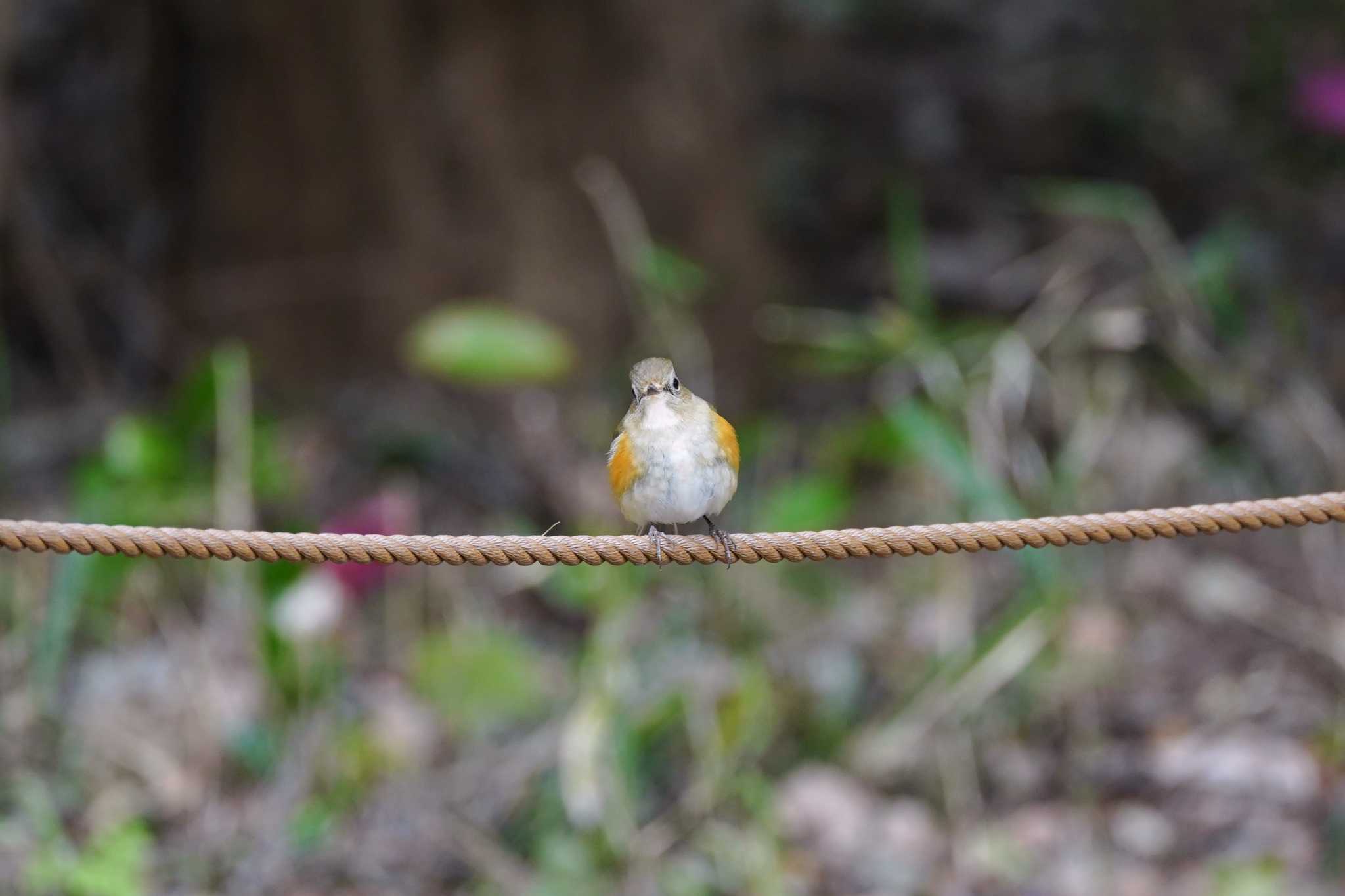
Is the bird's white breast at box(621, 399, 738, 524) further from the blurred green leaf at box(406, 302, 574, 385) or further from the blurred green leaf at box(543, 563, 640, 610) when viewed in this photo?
the blurred green leaf at box(406, 302, 574, 385)

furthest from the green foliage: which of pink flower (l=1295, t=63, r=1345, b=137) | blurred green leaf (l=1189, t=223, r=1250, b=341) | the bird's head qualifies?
pink flower (l=1295, t=63, r=1345, b=137)

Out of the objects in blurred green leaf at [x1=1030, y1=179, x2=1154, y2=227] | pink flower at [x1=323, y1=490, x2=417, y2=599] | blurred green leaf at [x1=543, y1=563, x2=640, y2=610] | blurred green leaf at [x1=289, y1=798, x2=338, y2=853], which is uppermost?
blurred green leaf at [x1=1030, y1=179, x2=1154, y2=227]

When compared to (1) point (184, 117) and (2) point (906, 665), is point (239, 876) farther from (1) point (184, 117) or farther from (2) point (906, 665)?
(1) point (184, 117)

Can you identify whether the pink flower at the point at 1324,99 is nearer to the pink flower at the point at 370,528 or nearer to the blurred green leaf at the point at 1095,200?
the blurred green leaf at the point at 1095,200

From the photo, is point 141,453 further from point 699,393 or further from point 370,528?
point 699,393

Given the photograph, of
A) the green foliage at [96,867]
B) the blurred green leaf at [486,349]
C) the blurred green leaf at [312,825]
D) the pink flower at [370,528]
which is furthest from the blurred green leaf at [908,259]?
the green foliage at [96,867]

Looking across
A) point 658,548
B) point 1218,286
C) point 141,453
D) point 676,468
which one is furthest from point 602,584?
point 1218,286

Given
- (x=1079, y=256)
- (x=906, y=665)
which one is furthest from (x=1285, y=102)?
(x=906, y=665)
